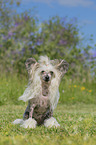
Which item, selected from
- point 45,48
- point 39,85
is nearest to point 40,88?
point 39,85

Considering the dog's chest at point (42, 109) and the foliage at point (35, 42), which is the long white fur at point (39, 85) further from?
the foliage at point (35, 42)

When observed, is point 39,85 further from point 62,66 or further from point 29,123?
point 29,123

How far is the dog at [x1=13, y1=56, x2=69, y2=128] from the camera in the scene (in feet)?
15.7

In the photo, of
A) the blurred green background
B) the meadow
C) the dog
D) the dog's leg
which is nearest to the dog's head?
the dog

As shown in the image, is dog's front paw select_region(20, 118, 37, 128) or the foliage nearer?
dog's front paw select_region(20, 118, 37, 128)

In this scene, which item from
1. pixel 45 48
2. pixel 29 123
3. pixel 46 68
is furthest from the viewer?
pixel 45 48

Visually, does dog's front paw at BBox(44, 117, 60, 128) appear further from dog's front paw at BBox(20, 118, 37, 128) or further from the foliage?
the foliage

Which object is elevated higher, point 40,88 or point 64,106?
point 40,88

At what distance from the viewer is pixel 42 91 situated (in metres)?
4.84

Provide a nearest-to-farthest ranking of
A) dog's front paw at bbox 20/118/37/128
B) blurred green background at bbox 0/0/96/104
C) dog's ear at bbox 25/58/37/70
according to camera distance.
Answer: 1. dog's front paw at bbox 20/118/37/128
2. dog's ear at bbox 25/58/37/70
3. blurred green background at bbox 0/0/96/104

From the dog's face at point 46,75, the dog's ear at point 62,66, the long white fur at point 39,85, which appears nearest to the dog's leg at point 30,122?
the long white fur at point 39,85

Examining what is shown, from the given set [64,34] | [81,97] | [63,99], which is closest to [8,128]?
[63,99]

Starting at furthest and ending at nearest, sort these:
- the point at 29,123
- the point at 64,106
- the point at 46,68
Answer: the point at 64,106, the point at 46,68, the point at 29,123

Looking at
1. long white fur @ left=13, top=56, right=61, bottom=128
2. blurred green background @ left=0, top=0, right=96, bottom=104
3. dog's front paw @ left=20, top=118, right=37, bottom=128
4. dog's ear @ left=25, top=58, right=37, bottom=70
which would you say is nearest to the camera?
dog's front paw @ left=20, top=118, right=37, bottom=128
